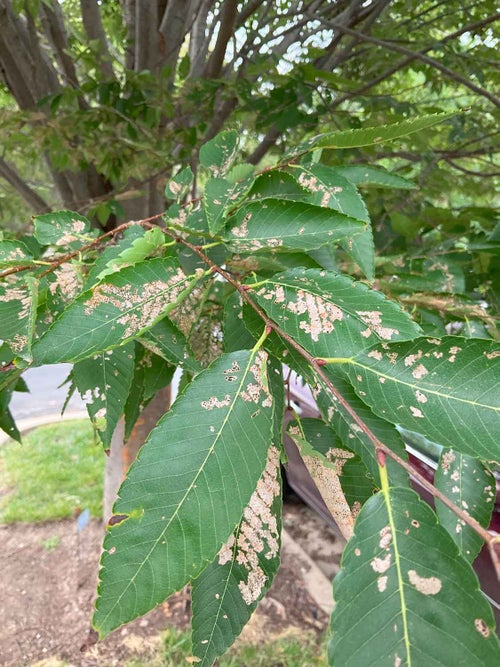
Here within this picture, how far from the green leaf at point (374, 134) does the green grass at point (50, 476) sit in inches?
107

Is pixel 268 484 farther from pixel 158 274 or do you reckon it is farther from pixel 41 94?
pixel 41 94

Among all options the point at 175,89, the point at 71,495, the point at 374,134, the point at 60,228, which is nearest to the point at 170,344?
the point at 60,228

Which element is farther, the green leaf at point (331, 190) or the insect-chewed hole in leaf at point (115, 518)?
the green leaf at point (331, 190)

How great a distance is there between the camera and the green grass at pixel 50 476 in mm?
3002

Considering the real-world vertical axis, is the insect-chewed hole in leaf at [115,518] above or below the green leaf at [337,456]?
above

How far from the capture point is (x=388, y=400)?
570 mm

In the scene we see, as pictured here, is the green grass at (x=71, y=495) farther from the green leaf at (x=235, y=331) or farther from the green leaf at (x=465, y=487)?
the green leaf at (x=465, y=487)

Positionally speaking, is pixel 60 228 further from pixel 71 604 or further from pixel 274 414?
pixel 71 604

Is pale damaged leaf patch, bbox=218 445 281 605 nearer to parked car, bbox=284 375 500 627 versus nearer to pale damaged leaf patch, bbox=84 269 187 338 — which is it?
pale damaged leaf patch, bbox=84 269 187 338

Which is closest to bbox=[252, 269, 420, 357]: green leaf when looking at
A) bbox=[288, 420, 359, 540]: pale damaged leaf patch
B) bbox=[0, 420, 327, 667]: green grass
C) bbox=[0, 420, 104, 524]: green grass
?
bbox=[288, 420, 359, 540]: pale damaged leaf patch

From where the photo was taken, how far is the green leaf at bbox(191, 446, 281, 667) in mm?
591

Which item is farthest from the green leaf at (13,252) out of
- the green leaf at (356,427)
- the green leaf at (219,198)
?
the green leaf at (356,427)

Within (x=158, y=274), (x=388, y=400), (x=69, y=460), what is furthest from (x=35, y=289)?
(x=69, y=460)

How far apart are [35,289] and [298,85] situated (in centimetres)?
145
